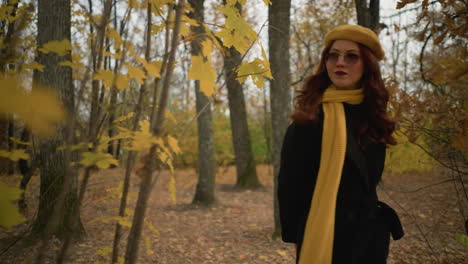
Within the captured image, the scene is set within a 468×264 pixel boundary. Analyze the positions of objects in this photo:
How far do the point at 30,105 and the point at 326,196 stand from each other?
51.2 inches

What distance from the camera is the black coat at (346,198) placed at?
153cm

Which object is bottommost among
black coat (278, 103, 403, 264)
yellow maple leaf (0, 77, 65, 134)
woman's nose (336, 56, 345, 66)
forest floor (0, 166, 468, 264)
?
forest floor (0, 166, 468, 264)

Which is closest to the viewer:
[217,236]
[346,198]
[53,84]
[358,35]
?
[346,198]

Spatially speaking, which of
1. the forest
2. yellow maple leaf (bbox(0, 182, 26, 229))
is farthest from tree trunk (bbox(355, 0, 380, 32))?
yellow maple leaf (bbox(0, 182, 26, 229))

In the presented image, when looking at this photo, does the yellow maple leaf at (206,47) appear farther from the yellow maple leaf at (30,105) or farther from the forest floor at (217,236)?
the forest floor at (217,236)

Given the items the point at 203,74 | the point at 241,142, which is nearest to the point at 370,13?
the point at 203,74

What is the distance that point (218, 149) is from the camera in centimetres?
1409

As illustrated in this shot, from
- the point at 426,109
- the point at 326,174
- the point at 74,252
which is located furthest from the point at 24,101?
the point at 74,252

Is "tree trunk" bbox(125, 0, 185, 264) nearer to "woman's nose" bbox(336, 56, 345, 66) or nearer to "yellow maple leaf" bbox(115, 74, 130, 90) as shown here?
"yellow maple leaf" bbox(115, 74, 130, 90)

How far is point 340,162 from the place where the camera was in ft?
4.87

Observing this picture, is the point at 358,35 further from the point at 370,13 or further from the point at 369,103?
the point at 370,13

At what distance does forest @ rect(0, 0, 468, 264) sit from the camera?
100 cm

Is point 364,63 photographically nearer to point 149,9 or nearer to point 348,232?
point 348,232

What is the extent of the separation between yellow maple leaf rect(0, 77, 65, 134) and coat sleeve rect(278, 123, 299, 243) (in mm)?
1141
